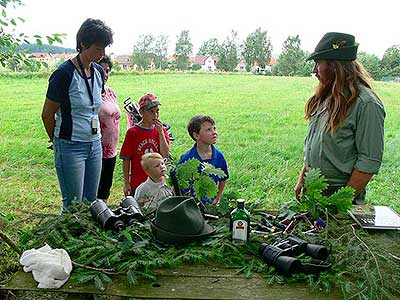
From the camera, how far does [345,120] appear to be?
2.54 metres

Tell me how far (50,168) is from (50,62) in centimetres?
261

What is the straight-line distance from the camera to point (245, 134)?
7543 mm

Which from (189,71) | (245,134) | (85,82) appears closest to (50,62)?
(85,82)

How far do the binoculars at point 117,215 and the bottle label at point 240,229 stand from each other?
1.54 feet

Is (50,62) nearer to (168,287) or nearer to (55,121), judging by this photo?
(55,121)

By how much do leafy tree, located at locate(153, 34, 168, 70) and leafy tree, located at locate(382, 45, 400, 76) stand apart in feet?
12.4

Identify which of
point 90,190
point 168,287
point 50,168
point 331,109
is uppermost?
point 331,109

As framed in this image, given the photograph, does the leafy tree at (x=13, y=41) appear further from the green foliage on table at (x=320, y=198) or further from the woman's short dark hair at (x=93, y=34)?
the green foliage on table at (x=320, y=198)

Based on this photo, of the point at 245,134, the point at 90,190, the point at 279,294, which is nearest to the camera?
the point at 279,294

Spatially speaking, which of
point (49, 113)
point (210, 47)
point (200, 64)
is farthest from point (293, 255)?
point (200, 64)

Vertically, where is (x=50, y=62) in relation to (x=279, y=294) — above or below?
above

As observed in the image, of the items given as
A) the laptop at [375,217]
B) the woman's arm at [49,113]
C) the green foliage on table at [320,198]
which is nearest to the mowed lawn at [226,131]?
the green foliage on table at [320,198]

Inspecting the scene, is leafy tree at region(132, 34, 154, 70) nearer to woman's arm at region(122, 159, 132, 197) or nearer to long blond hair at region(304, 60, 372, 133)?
woman's arm at region(122, 159, 132, 197)

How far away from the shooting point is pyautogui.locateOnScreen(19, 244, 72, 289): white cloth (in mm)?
1689
